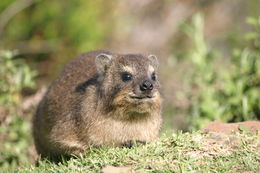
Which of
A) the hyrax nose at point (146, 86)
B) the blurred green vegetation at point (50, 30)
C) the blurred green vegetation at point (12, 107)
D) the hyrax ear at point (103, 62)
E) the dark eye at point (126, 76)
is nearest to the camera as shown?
the hyrax nose at point (146, 86)

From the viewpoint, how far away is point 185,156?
5.33 m

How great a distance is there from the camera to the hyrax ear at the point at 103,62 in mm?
6957

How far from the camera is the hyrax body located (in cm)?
639

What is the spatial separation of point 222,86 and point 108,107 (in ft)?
10.6

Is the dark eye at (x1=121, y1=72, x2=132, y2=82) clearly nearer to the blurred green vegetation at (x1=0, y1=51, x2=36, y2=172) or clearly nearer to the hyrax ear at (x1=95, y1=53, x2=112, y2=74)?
the hyrax ear at (x1=95, y1=53, x2=112, y2=74)

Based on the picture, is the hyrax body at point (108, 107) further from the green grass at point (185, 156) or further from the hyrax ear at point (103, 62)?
the green grass at point (185, 156)

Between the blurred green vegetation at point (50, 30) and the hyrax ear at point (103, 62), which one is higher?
the blurred green vegetation at point (50, 30)

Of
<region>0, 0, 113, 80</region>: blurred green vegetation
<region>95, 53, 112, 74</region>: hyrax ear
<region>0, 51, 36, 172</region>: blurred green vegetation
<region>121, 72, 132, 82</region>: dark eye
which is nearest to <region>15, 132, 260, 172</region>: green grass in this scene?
<region>121, 72, 132, 82</region>: dark eye

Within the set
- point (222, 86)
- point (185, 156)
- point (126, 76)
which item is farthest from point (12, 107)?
point (185, 156)

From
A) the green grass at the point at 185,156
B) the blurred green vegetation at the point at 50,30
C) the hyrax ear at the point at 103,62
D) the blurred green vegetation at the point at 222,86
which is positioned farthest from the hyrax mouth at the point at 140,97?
the blurred green vegetation at the point at 50,30

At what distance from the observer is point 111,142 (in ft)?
21.5

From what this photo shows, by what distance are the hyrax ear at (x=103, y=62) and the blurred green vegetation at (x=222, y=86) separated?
7.61ft

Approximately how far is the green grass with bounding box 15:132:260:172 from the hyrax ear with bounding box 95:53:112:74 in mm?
1363

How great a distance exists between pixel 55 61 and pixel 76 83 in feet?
20.1
